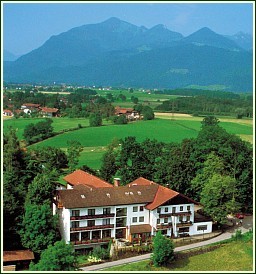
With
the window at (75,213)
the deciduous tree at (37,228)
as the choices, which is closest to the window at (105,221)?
the window at (75,213)

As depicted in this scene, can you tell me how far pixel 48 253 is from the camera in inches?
714

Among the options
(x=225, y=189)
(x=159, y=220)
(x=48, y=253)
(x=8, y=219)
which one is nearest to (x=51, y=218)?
(x=8, y=219)

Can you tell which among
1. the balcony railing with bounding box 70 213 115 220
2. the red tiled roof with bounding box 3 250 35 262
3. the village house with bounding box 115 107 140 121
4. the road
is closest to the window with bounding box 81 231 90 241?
the balcony railing with bounding box 70 213 115 220

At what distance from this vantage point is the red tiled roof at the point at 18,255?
20234 mm

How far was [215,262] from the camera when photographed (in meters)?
20.8

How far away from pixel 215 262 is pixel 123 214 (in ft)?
18.0

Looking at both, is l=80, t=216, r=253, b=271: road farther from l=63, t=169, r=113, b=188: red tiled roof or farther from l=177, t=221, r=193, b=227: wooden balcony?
l=63, t=169, r=113, b=188: red tiled roof

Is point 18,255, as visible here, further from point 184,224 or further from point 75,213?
point 184,224

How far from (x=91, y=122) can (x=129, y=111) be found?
39.1 ft

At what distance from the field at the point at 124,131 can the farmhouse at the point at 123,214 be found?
60.6 feet

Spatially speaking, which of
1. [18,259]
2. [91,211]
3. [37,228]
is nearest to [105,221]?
[91,211]

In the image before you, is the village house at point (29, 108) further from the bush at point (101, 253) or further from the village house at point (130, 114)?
the bush at point (101, 253)

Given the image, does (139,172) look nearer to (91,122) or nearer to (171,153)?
(171,153)

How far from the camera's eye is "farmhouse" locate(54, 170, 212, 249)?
22750 mm
